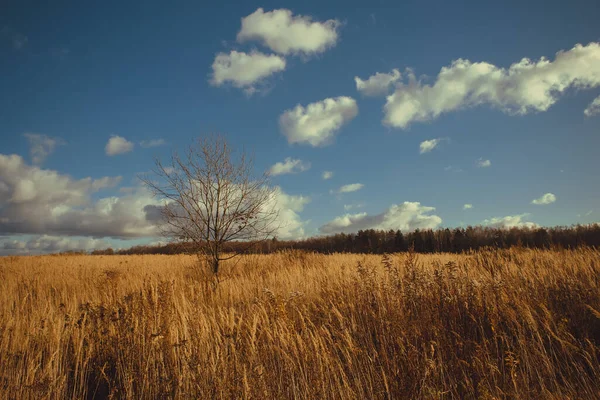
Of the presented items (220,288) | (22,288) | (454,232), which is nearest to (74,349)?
(220,288)

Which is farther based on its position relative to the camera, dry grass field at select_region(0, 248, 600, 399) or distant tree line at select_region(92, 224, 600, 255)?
distant tree line at select_region(92, 224, 600, 255)

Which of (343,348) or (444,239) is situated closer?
(343,348)

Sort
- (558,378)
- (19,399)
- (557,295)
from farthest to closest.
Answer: (557,295) < (558,378) < (19,399)

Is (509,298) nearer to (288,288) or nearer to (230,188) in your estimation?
(288,288)

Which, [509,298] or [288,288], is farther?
[288,288]

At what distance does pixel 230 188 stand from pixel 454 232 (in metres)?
67.7

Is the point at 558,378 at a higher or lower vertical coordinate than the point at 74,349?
lower

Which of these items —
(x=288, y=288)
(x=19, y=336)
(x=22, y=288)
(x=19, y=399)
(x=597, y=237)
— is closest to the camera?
(x=19, y=399)

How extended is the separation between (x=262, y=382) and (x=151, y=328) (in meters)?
2.16

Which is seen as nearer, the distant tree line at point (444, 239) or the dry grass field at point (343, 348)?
the dry grass field at point (343, 348)

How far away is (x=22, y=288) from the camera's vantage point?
33.4 feet

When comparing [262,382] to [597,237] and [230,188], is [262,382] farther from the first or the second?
[597,237]

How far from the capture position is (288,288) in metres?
7.80

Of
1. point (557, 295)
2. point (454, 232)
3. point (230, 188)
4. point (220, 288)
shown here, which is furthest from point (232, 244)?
point (454, 232)
